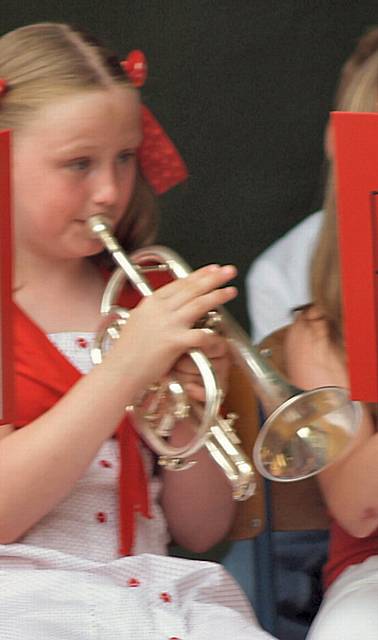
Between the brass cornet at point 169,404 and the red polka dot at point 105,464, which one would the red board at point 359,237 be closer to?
the brass cornet at point 169,404

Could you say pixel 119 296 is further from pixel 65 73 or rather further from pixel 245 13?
pixel 245 13

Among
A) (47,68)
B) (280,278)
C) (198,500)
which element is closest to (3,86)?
(47,68)

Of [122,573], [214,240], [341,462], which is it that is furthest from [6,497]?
[214,240]

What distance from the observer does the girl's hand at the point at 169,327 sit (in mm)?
1439

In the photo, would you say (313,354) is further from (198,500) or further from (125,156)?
(125,156)

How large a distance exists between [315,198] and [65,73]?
718 mm

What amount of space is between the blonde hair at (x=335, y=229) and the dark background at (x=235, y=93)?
1.43 feet

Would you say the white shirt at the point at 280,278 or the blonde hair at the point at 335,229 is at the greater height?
the blonde hair at the point at 335,229

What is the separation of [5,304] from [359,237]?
0.35 metres

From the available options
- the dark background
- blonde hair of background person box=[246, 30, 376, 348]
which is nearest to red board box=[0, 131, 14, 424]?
blonde hair of background person box=[246, 30, 376, 348]

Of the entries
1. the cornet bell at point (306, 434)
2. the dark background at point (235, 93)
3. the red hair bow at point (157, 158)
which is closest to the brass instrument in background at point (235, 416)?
the cornet bell at point (306, 434)

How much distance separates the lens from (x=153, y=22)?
210cm

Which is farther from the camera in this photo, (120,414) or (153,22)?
(153,22)

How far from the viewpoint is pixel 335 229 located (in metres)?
1.65
